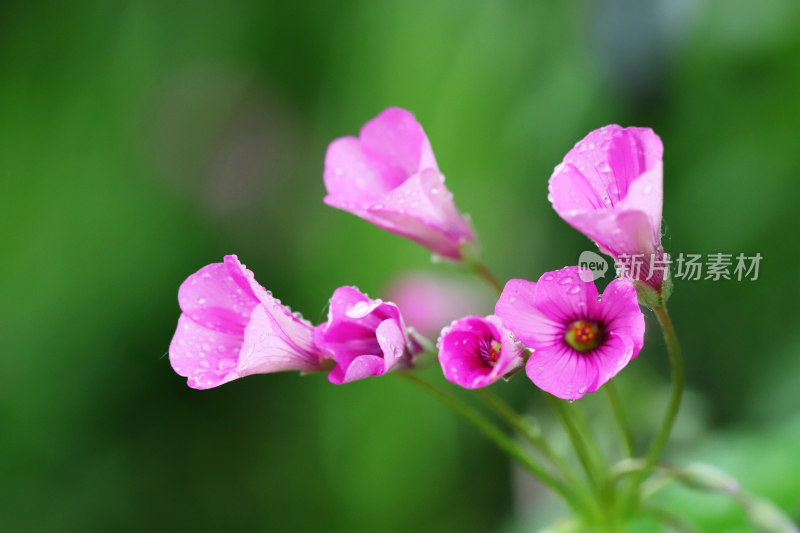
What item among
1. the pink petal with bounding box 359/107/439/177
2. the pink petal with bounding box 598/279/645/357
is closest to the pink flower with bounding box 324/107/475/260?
the pink petal with bounding box 359/107/439/177

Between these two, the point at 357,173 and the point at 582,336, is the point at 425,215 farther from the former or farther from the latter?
the point at 582,336

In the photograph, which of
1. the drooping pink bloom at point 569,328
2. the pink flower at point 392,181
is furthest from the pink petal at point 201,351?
the drooping pink bloom at point 569,328

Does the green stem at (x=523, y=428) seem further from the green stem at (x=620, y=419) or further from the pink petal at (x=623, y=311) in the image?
the pink petal at (x=623, y=311)

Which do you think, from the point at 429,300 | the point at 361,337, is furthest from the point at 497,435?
the point at 429,300

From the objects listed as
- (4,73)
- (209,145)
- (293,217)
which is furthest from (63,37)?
(293,217)

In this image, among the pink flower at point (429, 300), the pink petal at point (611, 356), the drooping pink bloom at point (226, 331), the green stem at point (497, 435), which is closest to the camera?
the pink petal at point (611, 356)

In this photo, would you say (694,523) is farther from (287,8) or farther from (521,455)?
(287,8)
